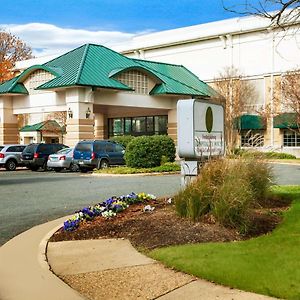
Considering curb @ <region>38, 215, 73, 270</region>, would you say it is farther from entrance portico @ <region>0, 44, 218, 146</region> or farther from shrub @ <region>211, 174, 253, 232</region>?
entrance portico @ <region>0, 44, 218, 146</region>

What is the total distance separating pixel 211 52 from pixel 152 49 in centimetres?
838

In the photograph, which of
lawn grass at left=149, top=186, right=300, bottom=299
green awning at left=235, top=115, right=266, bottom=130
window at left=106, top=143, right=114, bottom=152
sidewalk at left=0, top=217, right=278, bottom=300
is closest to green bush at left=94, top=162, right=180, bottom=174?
window at left=106, top=143, right=114, bottom=152

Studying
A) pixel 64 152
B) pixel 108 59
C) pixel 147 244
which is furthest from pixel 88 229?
pixel 108 59

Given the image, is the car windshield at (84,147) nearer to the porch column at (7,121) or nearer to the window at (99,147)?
the window at (99,147)

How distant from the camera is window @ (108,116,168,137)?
1897 inches

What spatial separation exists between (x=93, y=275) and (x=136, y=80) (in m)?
35.2

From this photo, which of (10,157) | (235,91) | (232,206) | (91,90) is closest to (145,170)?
(10,157)

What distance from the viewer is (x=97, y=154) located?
2862 cm

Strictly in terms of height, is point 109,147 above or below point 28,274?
above

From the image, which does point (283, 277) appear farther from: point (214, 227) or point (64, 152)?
point (64, 152)

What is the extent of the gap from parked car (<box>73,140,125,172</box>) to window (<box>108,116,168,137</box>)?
18.5 meters

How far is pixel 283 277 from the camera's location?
570 centimetres

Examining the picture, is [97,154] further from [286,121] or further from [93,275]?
[93,275]

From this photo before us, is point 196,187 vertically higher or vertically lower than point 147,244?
higher
